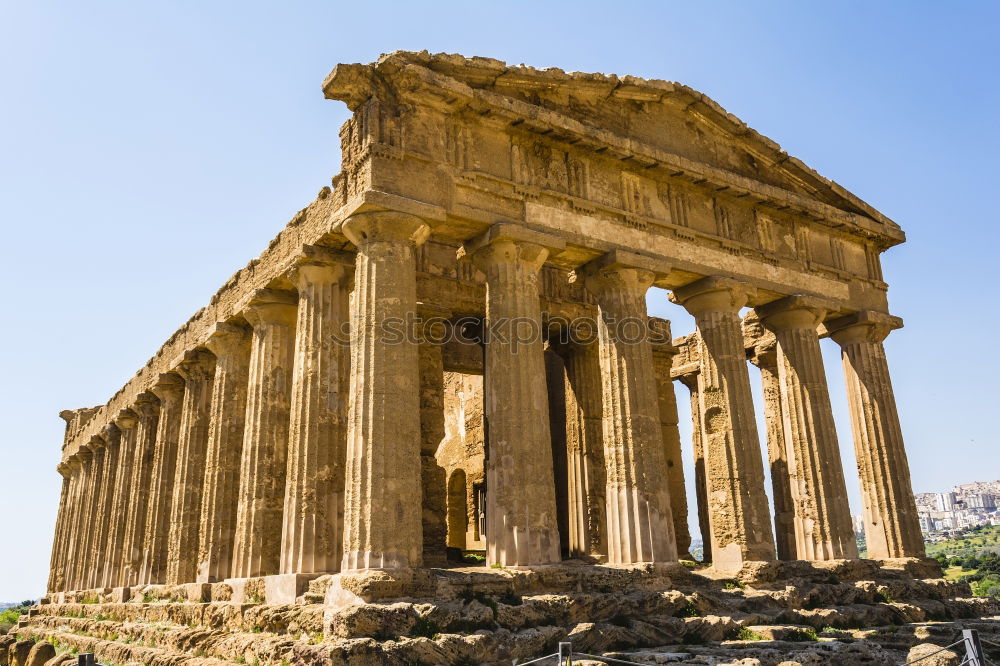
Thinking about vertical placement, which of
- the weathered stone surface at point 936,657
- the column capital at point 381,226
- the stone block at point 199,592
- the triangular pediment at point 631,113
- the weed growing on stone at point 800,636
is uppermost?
the triangular pediment at point 631,113

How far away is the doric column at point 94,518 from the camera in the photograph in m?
27.8

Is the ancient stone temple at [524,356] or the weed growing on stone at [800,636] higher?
the ancient stone temple at [524,356]

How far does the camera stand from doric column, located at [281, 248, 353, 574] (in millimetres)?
13328

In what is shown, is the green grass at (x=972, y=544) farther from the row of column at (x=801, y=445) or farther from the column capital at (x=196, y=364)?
the column capital at (x=196, y=364)

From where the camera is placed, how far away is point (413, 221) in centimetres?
1268

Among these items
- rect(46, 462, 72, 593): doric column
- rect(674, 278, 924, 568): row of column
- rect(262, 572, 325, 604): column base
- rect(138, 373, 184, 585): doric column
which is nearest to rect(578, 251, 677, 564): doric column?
rect(674, 278, 924, 568): row of column

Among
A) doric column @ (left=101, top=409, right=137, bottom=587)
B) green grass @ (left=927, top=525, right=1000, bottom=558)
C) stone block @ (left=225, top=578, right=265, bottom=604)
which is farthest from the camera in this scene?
green grass @ (left=927, top=525, right=1000, bottom=558)

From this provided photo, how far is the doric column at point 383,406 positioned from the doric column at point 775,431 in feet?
31.7

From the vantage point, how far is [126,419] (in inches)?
1066

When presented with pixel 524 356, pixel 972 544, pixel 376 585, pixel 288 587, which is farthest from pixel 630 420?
pixel 972 544

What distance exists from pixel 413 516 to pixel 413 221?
446 centimetres

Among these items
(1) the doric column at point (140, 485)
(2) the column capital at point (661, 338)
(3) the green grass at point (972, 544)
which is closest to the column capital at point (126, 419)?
(1) the doric column at point (140, 485)

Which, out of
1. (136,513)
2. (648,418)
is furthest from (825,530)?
(136,513)

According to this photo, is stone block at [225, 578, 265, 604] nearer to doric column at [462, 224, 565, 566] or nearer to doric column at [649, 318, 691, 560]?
doric column at [462, 224, 565, 566]
